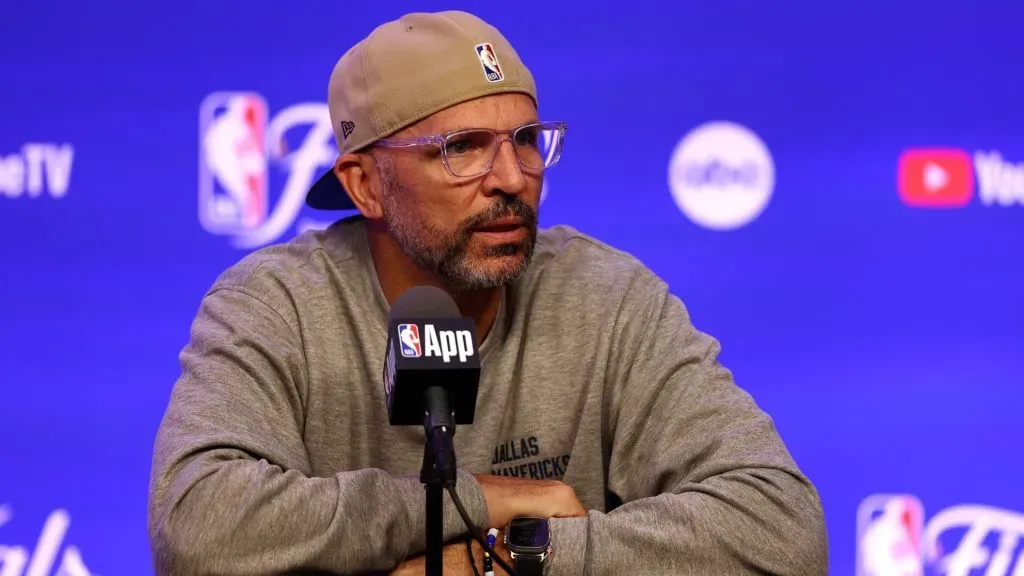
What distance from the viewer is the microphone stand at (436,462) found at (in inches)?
52.2

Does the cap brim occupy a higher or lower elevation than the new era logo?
lower

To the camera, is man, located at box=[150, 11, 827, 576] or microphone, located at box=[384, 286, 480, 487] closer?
microphone, located at box=[384, 286, 480, 487]

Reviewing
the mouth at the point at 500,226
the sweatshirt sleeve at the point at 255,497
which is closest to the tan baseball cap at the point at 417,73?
the mouth at the point at 500,226

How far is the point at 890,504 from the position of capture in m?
3.22

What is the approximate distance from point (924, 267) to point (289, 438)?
198 centimetres

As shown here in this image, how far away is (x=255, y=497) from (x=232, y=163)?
1.49 m

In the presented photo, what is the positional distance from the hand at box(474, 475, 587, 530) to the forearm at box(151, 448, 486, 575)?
14 cm

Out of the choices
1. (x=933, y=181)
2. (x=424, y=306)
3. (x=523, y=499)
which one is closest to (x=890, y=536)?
(x=933, y=181)

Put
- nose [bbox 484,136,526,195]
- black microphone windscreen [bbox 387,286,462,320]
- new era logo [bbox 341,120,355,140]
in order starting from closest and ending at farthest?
black microphone windscreen [bbox 387,286,462,320]
nose [bbox 484,136,526,195]
new era logo [bbox 341,120,355,140]

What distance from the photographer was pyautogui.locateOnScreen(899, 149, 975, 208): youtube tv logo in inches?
128

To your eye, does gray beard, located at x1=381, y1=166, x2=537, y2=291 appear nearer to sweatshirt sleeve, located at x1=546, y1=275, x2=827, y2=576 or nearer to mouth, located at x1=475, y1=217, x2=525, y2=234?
mouth, located at x1=475, y1=217, x2=525, y2=234

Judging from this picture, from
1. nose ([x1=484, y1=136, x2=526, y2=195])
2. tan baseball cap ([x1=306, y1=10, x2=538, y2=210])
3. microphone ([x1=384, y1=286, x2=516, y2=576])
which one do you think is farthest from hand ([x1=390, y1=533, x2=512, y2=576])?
tan baseball cap ([x1=306, y1=10, x2=538, y2=210])

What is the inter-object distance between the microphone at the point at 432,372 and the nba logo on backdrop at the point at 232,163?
5.55 feet

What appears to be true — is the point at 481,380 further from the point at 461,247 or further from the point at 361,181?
the point at 361,181
